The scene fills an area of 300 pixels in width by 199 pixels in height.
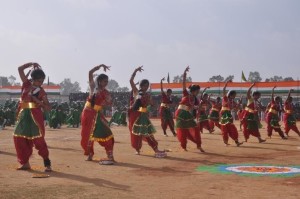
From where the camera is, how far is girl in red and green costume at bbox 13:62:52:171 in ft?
29.2

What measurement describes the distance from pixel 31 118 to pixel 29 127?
0.66 ft

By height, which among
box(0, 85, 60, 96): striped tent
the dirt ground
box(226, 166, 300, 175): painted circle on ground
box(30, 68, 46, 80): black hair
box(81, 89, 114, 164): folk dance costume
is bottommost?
the dirt ground

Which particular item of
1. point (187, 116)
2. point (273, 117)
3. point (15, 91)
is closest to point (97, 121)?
point (187, 116)

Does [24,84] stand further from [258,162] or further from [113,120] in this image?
[113,120]

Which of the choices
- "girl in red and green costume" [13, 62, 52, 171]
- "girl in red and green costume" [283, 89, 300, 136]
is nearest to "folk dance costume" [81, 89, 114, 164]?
"girl in red and green costume" [13, 62, 52, 171]

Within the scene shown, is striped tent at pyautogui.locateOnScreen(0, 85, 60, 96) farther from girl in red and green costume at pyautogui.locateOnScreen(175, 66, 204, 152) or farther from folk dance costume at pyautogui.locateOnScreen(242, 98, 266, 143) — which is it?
girl in red and green costume at pyautogui.locateOnScreen(175, 66, 204, 152)

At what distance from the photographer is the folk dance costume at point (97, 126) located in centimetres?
1024

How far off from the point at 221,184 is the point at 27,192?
3.20m

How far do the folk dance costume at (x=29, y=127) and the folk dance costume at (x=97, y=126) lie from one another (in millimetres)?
1593

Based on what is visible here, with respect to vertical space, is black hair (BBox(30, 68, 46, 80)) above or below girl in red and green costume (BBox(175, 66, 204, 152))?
above

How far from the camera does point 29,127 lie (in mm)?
8914

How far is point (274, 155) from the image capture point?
1221 centimetres

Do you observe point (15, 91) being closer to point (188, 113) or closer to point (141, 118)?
point (188, 113)

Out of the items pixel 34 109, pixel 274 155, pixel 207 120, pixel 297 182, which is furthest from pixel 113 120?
pixel 297 182
